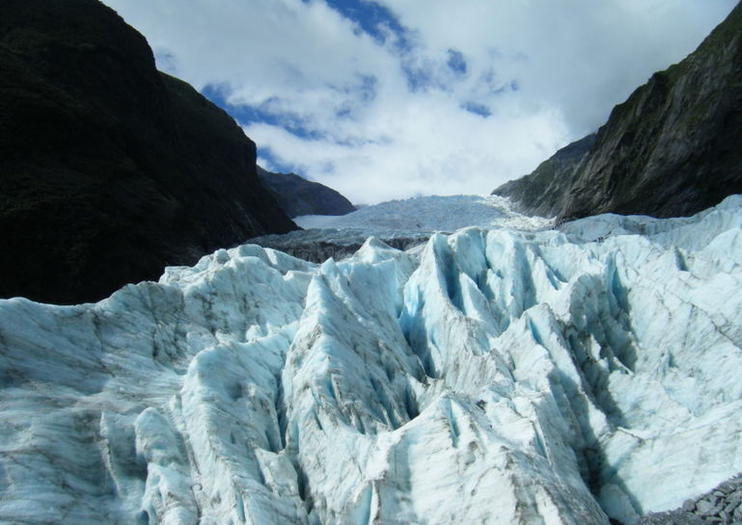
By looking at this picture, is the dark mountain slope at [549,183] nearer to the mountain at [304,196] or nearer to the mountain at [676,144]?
the mountain at [676,144]

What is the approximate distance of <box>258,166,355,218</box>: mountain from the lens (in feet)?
442

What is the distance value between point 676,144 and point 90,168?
48851 mm

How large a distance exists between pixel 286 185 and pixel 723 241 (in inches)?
5043

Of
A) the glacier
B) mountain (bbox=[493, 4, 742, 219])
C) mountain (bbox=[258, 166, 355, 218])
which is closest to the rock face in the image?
the glacier

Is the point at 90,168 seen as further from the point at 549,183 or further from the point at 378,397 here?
the point at 549,183

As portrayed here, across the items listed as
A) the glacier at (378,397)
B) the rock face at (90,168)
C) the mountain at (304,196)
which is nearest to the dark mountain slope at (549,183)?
the rock face at (90,168)

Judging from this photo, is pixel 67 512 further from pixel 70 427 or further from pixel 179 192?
pixel 179 192

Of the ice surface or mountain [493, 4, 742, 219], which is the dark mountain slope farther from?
mountain [493, 4, 742, 219]

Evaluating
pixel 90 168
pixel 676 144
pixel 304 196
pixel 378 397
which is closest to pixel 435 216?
pixel 676 144

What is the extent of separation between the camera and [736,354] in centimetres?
1412

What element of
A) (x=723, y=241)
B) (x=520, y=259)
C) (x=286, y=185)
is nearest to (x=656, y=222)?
(x=723, y=241)

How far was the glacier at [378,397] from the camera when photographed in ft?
32.1

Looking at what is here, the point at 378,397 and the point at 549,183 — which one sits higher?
the point at 549,183

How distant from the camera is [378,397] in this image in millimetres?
13727
